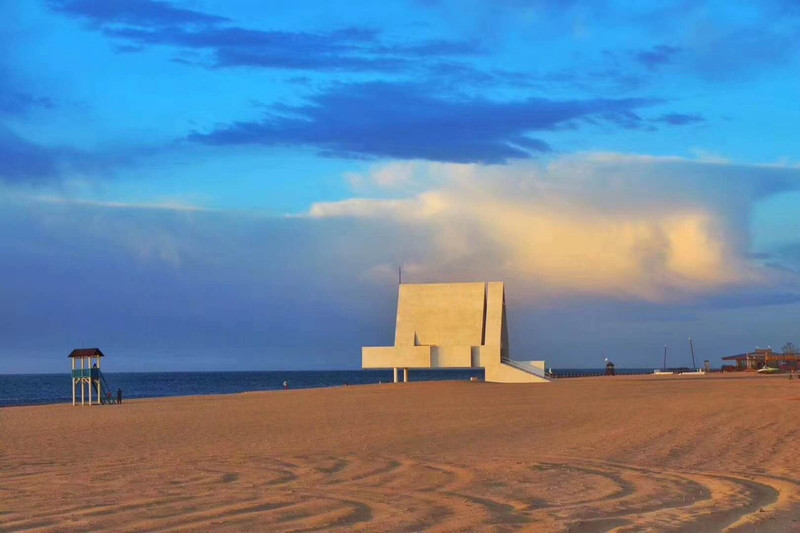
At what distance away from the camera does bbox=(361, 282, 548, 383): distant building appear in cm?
5272

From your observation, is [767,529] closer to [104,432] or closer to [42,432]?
[104,432]

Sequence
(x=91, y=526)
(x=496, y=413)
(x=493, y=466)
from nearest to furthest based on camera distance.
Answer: (x=91, y=526) → (x=493, y=466) → (x=496, y=413)

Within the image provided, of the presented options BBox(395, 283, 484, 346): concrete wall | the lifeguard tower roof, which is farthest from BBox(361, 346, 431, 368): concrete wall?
the lifeguard tower roof

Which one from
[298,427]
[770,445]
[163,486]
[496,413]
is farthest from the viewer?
[496,413]

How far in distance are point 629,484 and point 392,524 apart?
381 cm

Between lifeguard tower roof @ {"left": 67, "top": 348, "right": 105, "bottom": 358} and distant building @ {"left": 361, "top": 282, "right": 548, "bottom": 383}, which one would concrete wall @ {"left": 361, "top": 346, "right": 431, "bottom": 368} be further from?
lifeguard tower roof @ {"left": 67, "top": 348, "right": 105, "bottom": 358}

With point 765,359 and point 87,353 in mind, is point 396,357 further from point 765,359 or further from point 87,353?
point 765,359

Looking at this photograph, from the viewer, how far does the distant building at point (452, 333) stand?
5272cm

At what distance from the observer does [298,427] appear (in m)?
20.3

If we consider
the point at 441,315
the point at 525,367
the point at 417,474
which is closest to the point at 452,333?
the point at 441,315

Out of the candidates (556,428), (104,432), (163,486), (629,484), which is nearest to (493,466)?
(629,484)

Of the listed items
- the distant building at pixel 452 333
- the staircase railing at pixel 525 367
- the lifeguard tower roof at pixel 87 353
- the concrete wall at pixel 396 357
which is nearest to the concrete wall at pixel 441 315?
the distant building at pixel 452 333

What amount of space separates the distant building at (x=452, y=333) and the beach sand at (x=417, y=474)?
3043 centimetres

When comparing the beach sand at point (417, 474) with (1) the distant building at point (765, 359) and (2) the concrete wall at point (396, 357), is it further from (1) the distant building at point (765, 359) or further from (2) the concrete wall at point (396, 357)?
(1) the distant building at point (765, 359)
